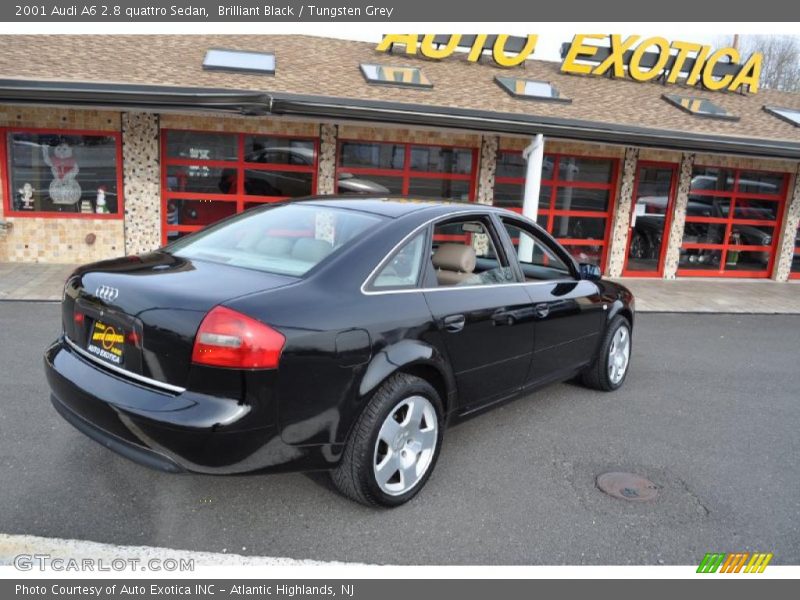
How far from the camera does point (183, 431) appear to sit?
2.57 metres

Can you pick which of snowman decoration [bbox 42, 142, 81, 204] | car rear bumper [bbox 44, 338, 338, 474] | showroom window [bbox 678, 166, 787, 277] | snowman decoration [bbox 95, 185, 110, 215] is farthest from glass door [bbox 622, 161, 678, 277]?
car rear bumper [bbox 44, 338, 338, 474]

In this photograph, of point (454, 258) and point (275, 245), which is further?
point (454, 258)

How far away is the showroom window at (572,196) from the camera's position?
12258 mm

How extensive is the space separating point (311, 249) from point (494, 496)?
65.3 inches

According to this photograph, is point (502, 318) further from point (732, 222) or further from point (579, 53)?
point (579, 53)

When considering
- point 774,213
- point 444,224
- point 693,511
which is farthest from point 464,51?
point 693,511

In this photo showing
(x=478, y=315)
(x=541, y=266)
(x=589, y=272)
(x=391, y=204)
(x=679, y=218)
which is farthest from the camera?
(x=679, y=218)

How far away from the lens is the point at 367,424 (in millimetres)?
2986

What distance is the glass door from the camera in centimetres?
1270

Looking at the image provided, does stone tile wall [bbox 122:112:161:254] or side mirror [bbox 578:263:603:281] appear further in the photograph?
stone tile wall [bbox 122:112:161:254]

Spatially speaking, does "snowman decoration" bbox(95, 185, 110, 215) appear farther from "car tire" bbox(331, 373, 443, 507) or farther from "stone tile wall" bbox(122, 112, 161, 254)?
"car tire" bbox(331, 373, 443, 507)

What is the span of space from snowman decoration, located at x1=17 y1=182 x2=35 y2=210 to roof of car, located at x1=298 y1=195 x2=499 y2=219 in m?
8.74

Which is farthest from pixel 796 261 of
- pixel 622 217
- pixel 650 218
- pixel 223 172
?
pixel 223 172
